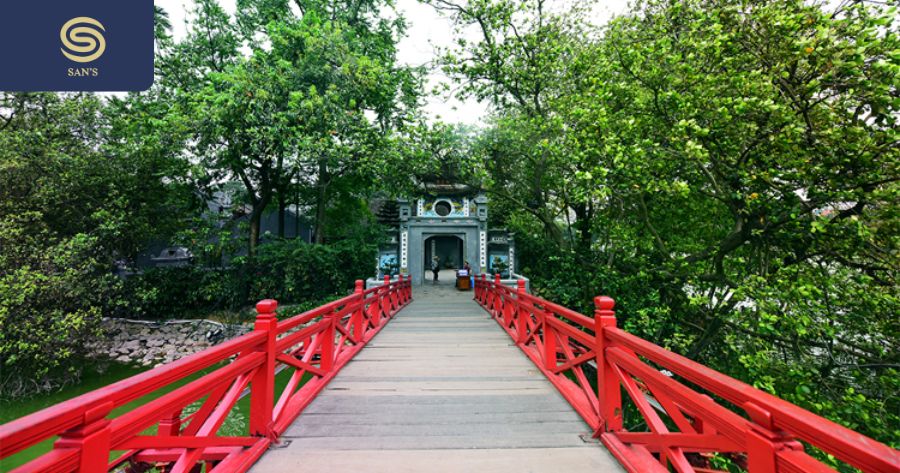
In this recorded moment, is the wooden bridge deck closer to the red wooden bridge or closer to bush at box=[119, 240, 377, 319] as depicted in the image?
the red wooden bridge

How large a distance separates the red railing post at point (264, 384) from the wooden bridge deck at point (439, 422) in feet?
0.71

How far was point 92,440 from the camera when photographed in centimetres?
144

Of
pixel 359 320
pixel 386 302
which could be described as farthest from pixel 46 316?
pixel 359 320

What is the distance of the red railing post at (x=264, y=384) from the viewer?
8.78 ft

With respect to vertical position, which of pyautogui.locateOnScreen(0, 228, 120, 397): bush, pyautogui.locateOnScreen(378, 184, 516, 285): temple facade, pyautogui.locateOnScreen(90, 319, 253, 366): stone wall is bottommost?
pyautogui.locateOnScreen(90, 319, 253, 366): stone wall

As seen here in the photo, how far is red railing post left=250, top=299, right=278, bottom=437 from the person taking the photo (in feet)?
8.78

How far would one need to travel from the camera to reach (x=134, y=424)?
1688 millimetres

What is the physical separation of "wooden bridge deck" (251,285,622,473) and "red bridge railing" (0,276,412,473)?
0.20 meters

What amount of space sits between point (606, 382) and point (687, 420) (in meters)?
0.69

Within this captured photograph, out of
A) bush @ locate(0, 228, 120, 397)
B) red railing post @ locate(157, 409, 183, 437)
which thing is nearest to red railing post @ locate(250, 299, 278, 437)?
red railing post @ locate(157, 409, 183, 437)

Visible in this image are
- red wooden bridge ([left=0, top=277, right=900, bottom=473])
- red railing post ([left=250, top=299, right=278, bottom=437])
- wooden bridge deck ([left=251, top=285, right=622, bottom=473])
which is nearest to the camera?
red wooden bridge ([left=0, top=277, right=900, bottom=473])

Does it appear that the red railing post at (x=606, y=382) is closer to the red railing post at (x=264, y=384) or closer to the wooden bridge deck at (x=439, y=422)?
the wooden bridge deck at (x=439, y=422)

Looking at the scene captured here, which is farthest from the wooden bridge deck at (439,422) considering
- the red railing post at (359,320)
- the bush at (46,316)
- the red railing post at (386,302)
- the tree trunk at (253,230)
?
the tree trunk at (253,230)

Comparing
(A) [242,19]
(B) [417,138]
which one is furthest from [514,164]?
(A) [242,19]
